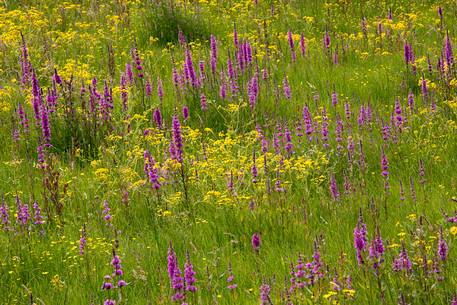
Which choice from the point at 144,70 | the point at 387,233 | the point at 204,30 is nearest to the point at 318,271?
the point at 387,233

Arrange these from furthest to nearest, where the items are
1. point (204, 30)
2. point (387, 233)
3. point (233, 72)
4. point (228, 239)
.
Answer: point (204, 30) < point (233, 72) < point (228, 239) < point (387, 233)

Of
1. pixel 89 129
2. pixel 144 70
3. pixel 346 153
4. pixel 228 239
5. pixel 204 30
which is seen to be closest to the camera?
pixel 228 239

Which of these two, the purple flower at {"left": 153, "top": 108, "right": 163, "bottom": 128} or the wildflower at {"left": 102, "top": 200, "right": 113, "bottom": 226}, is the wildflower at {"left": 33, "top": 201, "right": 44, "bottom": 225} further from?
the purple flower at {"left": 153, "top": 108, "right": 163, "bottom": 128}

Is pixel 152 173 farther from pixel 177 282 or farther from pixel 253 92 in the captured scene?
pixel 253 92

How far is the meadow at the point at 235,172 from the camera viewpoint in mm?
3758

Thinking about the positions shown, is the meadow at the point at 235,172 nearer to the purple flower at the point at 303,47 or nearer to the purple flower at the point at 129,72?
the purple flower at the point at 303,47

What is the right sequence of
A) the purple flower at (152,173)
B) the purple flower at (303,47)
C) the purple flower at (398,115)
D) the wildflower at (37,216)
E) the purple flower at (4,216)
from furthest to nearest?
the purple flower at (303,47)
the purple flower at (398,115)
the purple flower at (152,173)
the wildflower at (37,216)
the purple flower at (4,216)

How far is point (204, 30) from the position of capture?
9672mm

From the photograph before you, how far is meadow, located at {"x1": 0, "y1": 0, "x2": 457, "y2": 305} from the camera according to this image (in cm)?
376

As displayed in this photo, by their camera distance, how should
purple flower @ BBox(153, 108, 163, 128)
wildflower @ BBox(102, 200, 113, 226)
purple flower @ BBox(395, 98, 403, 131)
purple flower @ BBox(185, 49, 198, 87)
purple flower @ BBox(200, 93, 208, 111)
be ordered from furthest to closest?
purple flower @ BBox(185, 49, 198, 87) < purple flower @ BBox(200, 93, 208, 111) < purple flower @ BBox(153, 108, 163, 128) < purple flower @ BBox(395, 98, 403, 131) < wildflower @ BBox(102, 200, 113, 226)

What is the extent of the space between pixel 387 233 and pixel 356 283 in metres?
0.89

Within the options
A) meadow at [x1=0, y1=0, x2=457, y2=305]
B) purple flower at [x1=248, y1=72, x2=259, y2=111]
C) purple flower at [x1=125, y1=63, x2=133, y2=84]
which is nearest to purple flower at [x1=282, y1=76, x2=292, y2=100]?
meadow at [x1=0, y1=0, x2=457, y2=305]

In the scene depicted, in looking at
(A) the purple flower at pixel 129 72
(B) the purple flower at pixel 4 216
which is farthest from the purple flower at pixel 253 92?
(B) the purple flower at pixel 4 216

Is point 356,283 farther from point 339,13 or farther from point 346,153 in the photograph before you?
point 339,13
